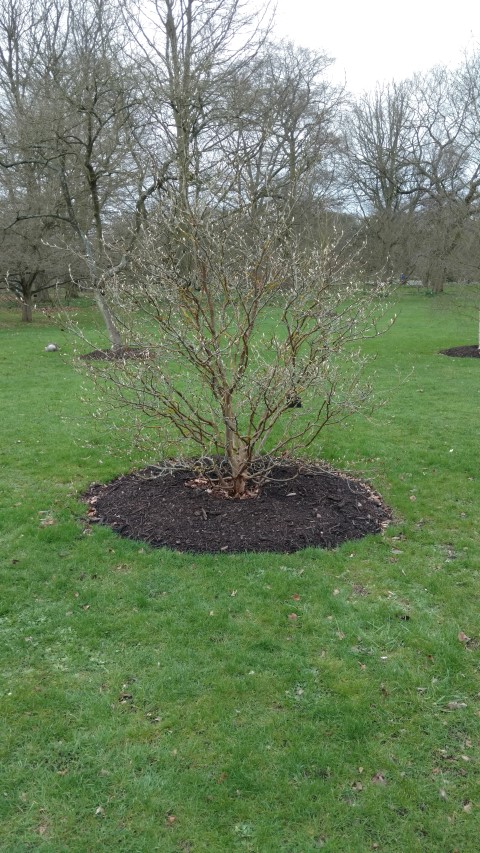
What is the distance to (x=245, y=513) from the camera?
5504mm

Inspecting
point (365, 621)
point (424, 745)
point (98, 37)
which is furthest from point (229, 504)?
point (98, 37)

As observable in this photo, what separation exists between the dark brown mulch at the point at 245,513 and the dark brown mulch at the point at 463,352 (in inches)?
423

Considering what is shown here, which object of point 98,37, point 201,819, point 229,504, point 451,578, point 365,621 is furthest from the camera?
point 98,37

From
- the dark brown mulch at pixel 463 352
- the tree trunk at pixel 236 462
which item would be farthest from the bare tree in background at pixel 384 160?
the tree trunk at pixel 236 462

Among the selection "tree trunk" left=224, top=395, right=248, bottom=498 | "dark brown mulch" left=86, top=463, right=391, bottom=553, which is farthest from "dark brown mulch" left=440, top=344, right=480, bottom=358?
"tree trunk" left=224, top=395, right=248, bottom=498

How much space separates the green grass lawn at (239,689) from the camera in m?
2.71

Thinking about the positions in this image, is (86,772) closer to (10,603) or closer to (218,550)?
(10,603)

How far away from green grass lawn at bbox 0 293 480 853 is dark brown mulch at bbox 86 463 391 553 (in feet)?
0.58

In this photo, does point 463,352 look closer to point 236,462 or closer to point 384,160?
point 236,462

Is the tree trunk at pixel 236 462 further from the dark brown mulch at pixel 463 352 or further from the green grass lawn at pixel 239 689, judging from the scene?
the dark brown mulch at pixel 463 352

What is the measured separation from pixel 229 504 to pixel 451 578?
Result: 2.03 metres

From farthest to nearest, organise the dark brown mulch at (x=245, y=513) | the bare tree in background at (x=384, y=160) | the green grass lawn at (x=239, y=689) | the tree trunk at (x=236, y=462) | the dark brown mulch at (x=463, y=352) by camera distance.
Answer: the bare tree in background at (x=384, y=160), the dark brown mulch at (x=463, y=352), the tree trunk at (x=236, y=462), the dark brown mulch at (x=245, y=513), the green grass lawn at (x=239, y=689)

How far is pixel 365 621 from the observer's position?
4129mm

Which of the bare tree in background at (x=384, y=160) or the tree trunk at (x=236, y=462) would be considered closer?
the tree trunk at (x=236, y=462)
